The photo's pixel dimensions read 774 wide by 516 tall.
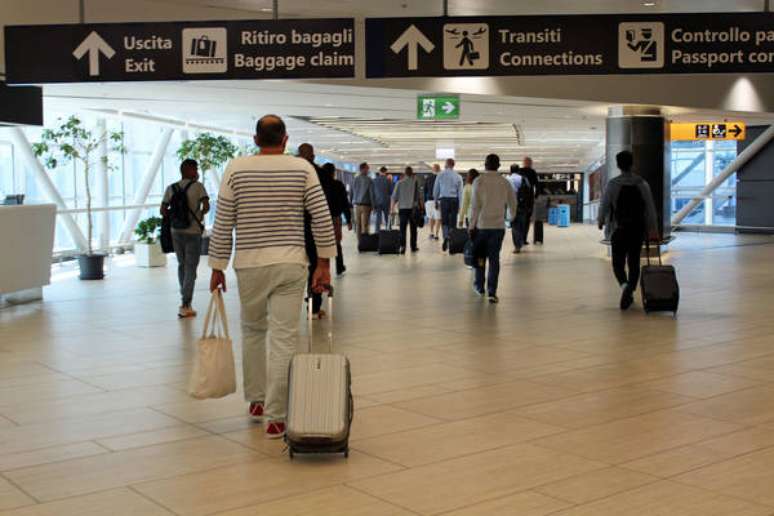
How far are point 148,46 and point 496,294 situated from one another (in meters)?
5.20

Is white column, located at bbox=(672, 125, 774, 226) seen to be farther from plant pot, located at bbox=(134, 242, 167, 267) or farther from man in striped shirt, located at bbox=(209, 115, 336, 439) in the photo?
man in striped shirt, located at bbox=(209, 115, 336, 439)

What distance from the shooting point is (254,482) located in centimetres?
460

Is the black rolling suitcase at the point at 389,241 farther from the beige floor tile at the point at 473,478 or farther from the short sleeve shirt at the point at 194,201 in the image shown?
the beige floor tile at the point at 473,478

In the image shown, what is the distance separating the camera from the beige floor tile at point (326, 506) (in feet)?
13.6

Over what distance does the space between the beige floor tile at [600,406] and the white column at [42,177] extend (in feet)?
47.8

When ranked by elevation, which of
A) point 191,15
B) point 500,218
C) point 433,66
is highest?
point 191,15

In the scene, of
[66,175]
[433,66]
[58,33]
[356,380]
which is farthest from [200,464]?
[66,175]

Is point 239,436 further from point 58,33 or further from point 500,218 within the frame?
point 500,218

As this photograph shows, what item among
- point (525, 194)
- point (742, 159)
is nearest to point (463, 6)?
point (525, 194)

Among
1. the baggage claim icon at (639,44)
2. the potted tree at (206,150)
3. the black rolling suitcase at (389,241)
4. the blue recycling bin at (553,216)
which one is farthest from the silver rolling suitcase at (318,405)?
the blue recycling bin at (553,216)

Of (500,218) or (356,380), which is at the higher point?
(500,218)

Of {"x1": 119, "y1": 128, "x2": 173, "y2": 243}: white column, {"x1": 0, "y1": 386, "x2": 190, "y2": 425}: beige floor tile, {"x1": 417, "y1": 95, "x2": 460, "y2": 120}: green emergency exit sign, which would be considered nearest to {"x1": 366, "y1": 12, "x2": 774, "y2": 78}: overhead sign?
{"x1": 0, "y1": 386, "x2": 190, "y2": 425}: beige floor tile

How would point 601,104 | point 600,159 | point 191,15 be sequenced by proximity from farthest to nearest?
point 600,159 → point 601,104 → point 191,15

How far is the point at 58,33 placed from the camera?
962cm
